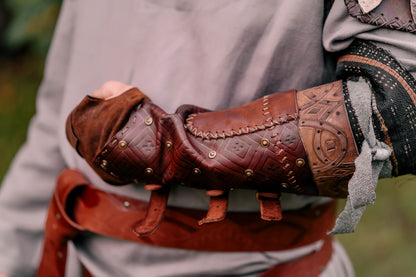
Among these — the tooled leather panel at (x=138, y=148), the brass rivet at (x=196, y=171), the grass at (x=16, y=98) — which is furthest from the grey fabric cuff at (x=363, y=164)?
the grass at (x=16, y=98)

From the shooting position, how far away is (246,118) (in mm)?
804

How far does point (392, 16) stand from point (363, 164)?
11.1 inches

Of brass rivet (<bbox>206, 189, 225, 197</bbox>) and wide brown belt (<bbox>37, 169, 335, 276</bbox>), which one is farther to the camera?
wide brown belt (<bbox>37, 169, 335, 276</bbox>)

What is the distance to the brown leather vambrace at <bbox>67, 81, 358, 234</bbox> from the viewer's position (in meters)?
0.75

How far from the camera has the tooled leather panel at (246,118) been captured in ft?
2.55

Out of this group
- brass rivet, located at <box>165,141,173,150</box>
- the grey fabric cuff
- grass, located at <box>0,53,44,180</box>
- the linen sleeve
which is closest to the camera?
the grey fabric cuff

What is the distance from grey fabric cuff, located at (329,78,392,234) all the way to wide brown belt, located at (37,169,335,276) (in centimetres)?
24

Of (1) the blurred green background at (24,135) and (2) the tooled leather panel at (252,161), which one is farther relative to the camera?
(1) the blurred green background at (24,135)

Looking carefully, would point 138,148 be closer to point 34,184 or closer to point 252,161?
point 252,161

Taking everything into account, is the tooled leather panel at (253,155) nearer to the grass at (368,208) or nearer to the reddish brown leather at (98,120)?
the reddish brown leather at (98,120)

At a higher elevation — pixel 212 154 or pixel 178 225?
pixel 212 154

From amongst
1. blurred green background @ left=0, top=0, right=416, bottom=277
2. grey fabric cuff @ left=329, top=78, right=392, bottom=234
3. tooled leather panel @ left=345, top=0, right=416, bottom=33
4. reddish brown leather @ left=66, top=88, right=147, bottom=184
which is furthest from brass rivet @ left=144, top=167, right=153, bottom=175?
blurred green background @ left=0, top=0, right=416, bottom=277

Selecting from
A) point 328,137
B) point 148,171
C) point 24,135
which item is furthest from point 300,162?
point 24,135

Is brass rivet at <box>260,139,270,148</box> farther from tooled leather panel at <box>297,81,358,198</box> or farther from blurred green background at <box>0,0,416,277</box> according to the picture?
blurred green background at <box>0,0,416,277</box>
